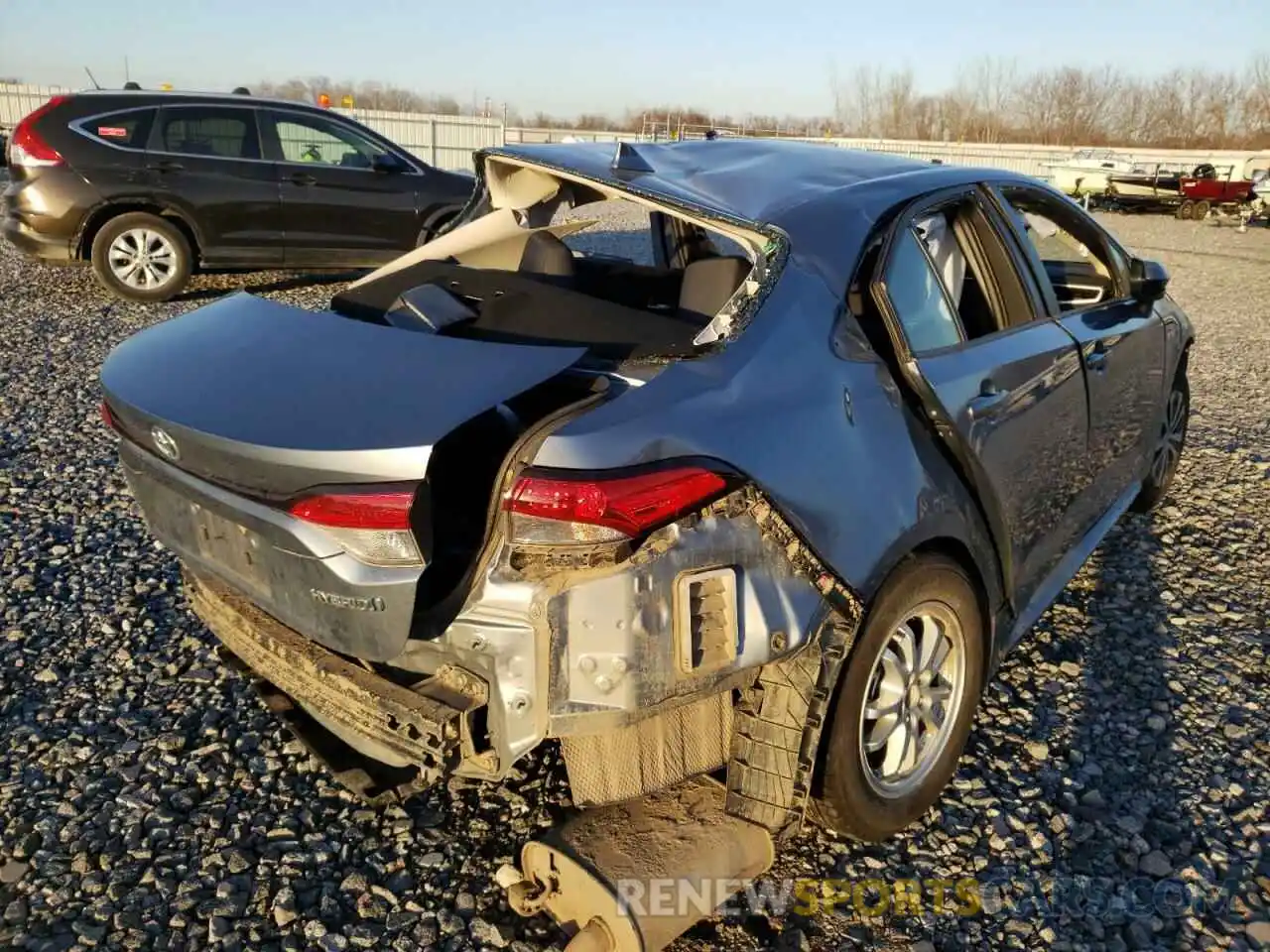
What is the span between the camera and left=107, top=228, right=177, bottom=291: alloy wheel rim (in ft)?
29.8

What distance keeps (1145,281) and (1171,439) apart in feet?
4.27

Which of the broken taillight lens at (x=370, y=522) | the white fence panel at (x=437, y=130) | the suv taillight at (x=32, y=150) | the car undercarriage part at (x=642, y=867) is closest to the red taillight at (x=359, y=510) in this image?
the broken taillight lens at (x=370, y=522)

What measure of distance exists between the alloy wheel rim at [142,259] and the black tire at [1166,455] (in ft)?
28.0

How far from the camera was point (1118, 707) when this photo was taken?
323cm

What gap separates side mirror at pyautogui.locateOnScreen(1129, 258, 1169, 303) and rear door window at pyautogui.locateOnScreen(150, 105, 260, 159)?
Result: 8.41 metres

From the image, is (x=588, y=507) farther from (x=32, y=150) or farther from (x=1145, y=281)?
(x=32, y=150)

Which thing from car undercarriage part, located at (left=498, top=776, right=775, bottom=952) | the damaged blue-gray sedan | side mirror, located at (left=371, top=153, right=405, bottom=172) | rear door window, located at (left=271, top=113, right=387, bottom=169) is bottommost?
car undercarriage part, located at (left=498, top=776, right=775, bottom=952)

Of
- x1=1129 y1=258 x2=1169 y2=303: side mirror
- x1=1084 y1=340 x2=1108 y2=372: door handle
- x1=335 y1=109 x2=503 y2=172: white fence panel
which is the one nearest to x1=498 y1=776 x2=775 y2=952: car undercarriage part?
x1=1084 y1=340 x2=1108 y2=372: door handle

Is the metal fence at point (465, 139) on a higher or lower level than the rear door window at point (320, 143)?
higher

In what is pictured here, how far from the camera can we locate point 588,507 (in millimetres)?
1819

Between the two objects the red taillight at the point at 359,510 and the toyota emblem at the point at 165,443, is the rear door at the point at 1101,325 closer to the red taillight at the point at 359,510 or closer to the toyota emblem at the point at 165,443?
the red taillight at the point at 359,510

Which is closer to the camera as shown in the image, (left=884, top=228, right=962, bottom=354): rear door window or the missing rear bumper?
the missing rear bumper

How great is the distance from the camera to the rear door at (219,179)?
30.0ft

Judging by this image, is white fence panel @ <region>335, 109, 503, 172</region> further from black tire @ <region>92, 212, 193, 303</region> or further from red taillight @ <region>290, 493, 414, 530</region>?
red taillight @ <region>290, 493, 414, 530</region>
